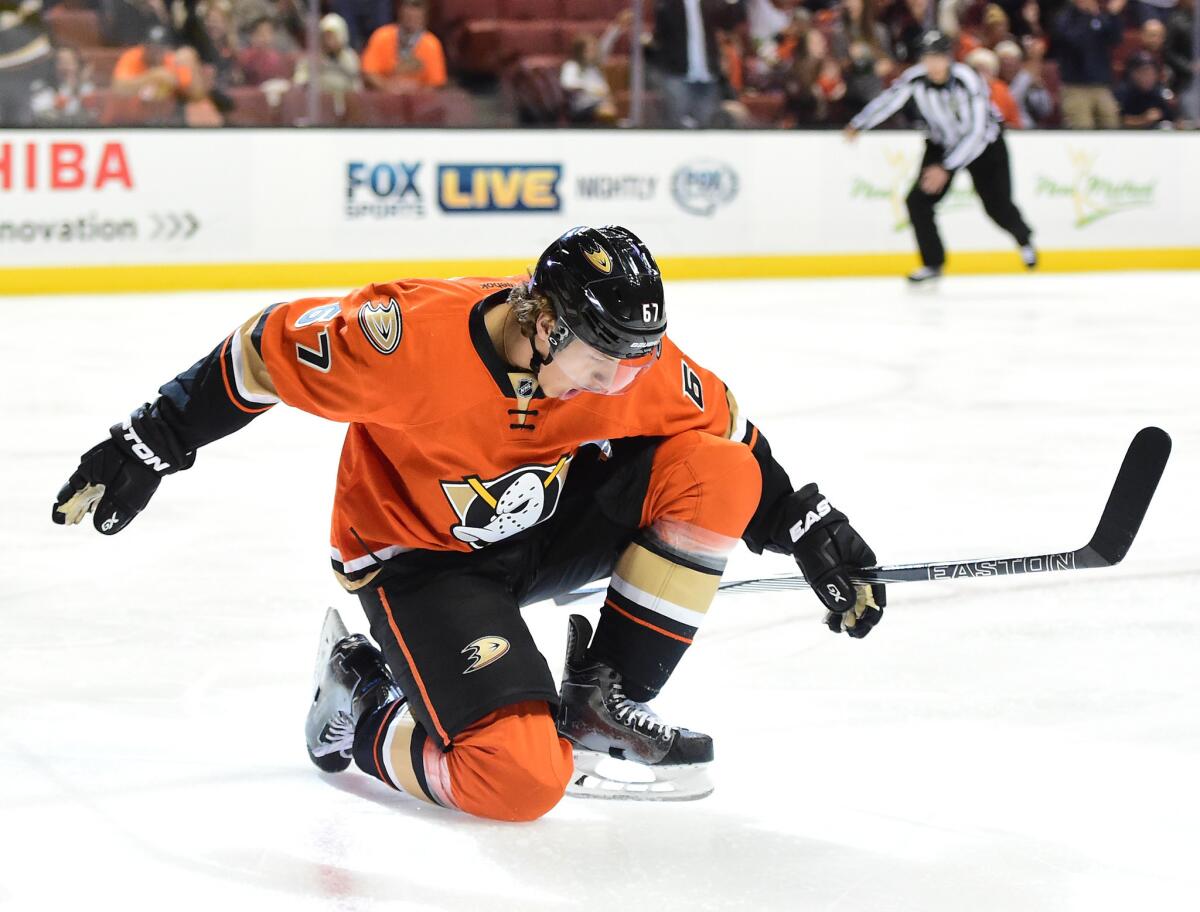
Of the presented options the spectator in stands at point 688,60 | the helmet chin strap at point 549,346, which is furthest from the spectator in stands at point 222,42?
the helmet chin strap at point 549,346

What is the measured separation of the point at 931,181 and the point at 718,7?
1.52 meters

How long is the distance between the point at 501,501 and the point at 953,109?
7.48m

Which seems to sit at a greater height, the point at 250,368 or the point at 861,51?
the point at 250,368

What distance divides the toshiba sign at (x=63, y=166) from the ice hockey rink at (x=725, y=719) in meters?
3.47

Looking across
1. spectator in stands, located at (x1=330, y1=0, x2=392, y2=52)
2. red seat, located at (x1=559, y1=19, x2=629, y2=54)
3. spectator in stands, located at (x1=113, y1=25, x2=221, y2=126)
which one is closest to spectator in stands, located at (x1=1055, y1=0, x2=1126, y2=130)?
red seat, located at (x1=559, y1=19, x2=629, y2=54)

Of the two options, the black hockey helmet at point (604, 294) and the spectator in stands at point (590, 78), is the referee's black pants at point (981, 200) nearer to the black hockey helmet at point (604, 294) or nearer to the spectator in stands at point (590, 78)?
the spectator in stands at point (590, 78)

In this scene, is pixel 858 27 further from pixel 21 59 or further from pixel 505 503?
pixel 505 503

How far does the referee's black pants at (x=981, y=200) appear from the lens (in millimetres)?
9148

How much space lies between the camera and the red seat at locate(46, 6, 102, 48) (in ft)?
25.5

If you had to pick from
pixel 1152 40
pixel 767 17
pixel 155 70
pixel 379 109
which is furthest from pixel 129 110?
pixel 1152 40

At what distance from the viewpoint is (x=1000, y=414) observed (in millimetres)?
4973

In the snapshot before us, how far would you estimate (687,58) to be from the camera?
30.5ft

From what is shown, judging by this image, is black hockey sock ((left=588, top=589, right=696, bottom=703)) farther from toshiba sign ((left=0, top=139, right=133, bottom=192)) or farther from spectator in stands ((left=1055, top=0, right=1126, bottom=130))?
spectator in stands ((left=1055, top=0, right=1126, bottom=130))

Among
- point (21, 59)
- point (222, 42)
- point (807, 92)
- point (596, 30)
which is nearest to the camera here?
point (21, 59)
